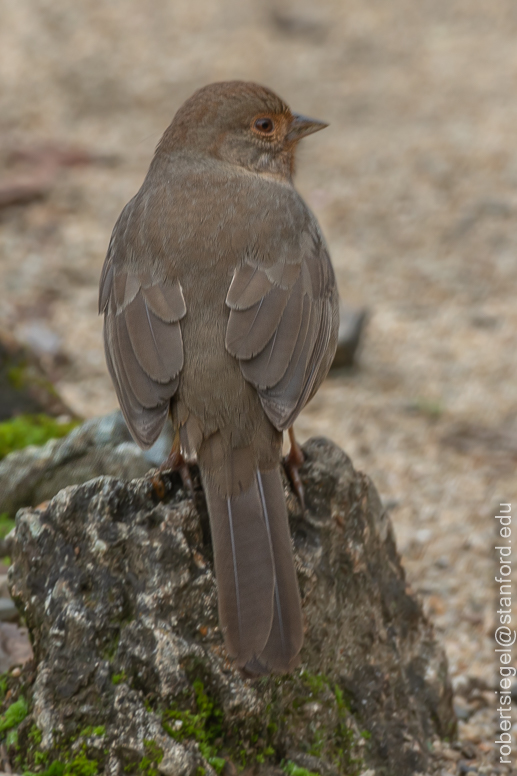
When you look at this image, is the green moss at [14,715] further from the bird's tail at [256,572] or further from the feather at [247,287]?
the feather at [247,287]

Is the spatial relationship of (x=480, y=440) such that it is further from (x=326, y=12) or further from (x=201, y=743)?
(x=326, y=12)

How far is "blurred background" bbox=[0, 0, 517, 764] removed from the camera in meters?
5.88

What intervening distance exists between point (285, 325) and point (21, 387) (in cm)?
257

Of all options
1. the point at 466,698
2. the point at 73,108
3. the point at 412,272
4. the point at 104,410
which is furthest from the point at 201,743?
the point at 73,108

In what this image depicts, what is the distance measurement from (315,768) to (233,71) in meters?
9.29

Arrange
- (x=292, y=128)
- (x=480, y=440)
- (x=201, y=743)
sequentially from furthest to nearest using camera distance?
(x=480, y=440) < (x=292, y=128) < (x=201, y=743)

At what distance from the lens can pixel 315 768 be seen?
310cm

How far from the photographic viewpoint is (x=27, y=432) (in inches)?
208

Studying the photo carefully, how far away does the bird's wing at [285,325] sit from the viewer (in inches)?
136

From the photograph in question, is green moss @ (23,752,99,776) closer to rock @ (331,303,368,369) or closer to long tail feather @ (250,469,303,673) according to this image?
long tail feather @ (250,469,303,673)

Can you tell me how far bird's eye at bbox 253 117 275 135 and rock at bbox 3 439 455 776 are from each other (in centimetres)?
190

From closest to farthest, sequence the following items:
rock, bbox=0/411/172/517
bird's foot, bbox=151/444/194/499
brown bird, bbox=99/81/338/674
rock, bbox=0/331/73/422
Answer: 1. brown bird, bbox=99/81/338/674
2. bird's foot, bbox=151/444/194/499
3. rock, bbox=0/411/172/517
4. rock, bbox=0/331/73/422

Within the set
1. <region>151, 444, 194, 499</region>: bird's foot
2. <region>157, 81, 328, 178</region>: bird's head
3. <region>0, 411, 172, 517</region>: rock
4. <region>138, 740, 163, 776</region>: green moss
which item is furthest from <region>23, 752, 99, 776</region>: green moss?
<region>157, 81, 328, 178</region>: bird's head

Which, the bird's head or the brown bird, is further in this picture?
the bird's head
